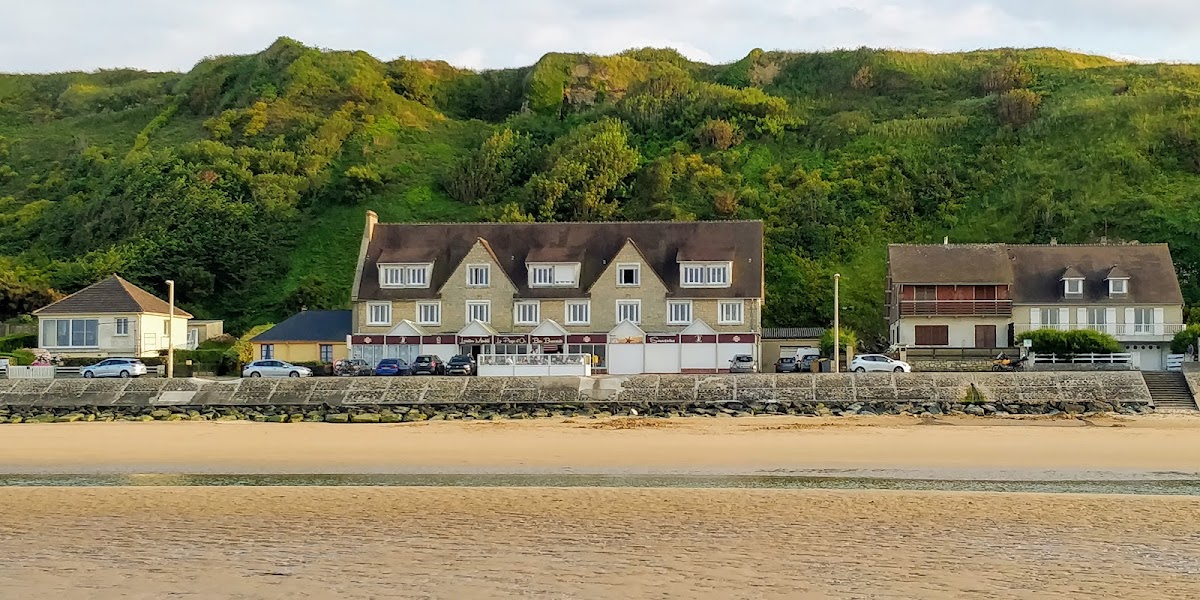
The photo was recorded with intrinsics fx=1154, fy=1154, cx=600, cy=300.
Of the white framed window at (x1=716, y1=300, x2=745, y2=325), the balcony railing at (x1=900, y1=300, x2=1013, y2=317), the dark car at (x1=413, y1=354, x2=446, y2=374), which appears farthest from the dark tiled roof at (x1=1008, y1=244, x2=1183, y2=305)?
the dark car at (x1=413, y1=354, x2=446, y2=374)

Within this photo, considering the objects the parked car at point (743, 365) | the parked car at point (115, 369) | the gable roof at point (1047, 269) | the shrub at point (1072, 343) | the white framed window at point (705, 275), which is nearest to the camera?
the shrub at point (1072, 343)

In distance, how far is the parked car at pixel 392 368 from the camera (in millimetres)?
45688

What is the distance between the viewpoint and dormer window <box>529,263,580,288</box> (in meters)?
52.3

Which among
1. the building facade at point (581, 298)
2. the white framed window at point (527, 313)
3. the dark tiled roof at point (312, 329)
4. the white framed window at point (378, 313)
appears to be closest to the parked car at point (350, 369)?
the building facade at point (581, 298)

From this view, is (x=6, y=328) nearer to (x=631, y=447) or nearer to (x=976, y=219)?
(x=631, y=447)

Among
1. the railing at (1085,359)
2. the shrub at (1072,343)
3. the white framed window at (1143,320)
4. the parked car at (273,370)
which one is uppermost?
the white framed window at (1143,320)

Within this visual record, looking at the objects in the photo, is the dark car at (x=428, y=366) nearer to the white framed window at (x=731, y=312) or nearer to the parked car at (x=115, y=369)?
the parked car at (x=115, y=369)

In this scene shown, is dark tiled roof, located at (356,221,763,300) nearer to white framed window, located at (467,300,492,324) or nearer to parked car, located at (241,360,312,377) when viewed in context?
white framed window, located at (467,300,492,324)

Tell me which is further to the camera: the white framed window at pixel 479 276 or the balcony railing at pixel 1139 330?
the white framed window at pixel 479 276

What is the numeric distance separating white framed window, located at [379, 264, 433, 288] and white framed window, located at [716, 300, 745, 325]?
13499mm

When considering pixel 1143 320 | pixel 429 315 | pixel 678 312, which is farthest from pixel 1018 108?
pixel 429 315

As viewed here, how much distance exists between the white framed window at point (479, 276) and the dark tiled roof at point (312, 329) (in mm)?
6220

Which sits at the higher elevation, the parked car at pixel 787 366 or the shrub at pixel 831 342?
the shrub at pixel 831 342

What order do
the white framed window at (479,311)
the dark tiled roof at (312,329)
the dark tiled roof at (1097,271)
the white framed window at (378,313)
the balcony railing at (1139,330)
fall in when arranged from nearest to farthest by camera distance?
the balcony railing at (1139,330) < the dark tiled roof at (1097,271) < the white framed window at (479,311) < the white framed window at (378,313) < the dark tiled roof at (312,329)
